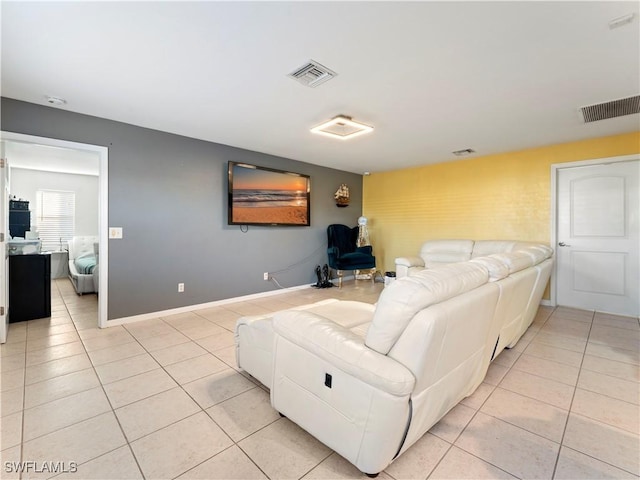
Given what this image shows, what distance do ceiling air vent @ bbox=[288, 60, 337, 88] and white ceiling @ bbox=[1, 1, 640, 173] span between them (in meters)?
0.05

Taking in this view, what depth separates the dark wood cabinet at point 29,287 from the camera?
132 inches

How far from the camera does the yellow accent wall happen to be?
13.7ft

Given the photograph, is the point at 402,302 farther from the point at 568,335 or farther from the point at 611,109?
the point at 611,109

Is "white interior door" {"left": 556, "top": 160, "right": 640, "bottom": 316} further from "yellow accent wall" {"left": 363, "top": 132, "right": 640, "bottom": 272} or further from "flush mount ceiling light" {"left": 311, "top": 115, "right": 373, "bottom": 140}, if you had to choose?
"flush mount ceiling light" {"left": 311, "top": 115, "right": 373, "bottom": 140}

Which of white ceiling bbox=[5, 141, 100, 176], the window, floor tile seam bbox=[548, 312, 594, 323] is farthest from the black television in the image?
the window

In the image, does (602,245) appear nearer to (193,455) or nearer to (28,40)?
(193,455)

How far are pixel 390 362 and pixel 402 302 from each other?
0.24 metres

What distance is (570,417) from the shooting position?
1724 mm

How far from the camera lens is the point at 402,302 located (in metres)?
1.18

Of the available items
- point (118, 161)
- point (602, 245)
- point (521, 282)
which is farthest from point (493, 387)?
point (118, 161)

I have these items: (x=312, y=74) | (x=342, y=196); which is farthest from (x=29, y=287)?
(x=342, y=196)

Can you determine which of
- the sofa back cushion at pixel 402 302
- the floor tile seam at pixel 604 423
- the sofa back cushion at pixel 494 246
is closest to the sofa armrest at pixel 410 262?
the sofa back cushion at pixel 494 246

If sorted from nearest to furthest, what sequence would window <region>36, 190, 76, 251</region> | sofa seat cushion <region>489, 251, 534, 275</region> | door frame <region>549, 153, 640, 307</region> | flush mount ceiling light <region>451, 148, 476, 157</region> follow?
sofa seat cushion <region>489, 251, 534, 275</region> < door frame <region>549, 153, 640, 307</region> < flush mount ceiling light <region>451, 148, 476, 157</region> < window <region>36, 190, 76, 251</region>

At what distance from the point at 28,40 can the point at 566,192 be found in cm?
591
